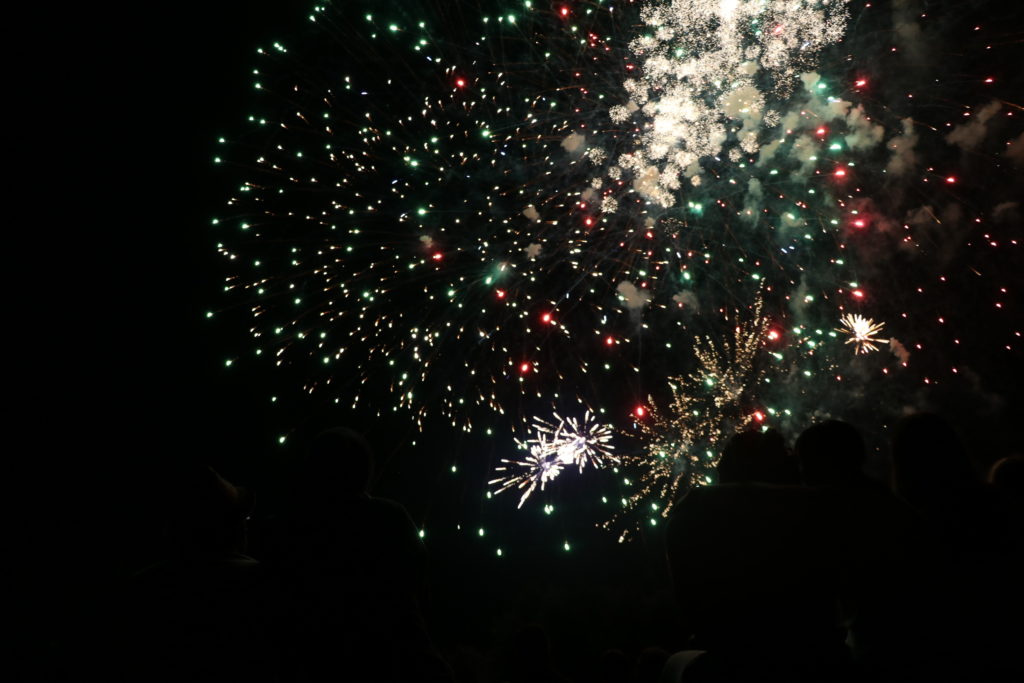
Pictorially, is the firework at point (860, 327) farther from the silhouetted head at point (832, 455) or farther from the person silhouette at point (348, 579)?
the person silhouette at point (348, 579)

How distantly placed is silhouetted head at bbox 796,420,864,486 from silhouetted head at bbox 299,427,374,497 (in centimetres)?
199

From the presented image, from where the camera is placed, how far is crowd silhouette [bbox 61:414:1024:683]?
2076 millimetres

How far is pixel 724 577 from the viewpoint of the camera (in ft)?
6.91

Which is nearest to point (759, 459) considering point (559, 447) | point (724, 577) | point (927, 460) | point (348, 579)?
point (927, 460)

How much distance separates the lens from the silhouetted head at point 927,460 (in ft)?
7.68

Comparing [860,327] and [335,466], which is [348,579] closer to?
[335,466]

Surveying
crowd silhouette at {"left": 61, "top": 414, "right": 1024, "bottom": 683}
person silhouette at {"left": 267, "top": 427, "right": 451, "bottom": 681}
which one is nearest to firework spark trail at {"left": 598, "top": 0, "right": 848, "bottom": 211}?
crowd silhouette at {"left": 61, "top": 414, "right": 1024, "bottom": 683}

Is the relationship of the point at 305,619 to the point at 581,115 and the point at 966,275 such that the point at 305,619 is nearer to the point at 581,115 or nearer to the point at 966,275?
the point at 581,115

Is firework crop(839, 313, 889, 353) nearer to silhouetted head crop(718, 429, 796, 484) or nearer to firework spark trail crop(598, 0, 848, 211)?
firework spark trail crop(598, 0, 848, 211)

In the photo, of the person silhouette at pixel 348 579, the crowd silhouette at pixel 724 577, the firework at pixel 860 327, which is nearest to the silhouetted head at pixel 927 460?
the crowd silhouette at pixel 724 577

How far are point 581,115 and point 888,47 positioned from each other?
4.26m

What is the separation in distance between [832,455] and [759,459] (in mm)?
346

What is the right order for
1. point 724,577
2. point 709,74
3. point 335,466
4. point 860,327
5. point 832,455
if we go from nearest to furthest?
point 724,577 < point 832,455 < point 335,466 < point 709,74 < point 860,327

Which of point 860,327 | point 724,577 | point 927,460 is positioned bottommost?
point 724,577
